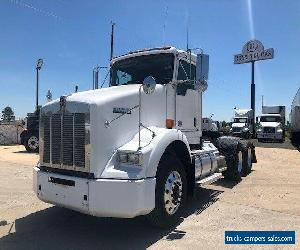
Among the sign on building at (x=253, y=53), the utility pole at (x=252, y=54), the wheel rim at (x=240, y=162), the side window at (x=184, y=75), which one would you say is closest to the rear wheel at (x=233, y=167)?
the wheel rim at (x=240, y=162)

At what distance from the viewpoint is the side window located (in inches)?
283

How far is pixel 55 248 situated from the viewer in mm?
5043

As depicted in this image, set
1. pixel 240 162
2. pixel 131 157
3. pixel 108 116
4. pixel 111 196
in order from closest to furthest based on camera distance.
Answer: pixel 111 196 < pixel 131 157 < pixel 108 116 < pixel 240 162

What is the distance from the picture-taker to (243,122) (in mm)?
36781

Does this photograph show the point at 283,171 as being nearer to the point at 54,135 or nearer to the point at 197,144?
the point at 197,144

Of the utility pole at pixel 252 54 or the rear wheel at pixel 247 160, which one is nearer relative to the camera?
the rear wheel at pixel 247 160

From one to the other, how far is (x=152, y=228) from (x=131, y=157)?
1.40m

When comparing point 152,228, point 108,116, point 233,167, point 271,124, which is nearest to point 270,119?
point 271,124

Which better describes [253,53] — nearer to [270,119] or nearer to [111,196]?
[270,119]

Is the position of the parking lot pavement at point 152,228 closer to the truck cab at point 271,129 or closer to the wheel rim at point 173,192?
the wheel rim at point 173,192

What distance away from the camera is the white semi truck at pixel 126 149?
5023mm

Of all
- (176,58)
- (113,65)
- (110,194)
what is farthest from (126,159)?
(113,65)

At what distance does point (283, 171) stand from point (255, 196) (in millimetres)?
4569

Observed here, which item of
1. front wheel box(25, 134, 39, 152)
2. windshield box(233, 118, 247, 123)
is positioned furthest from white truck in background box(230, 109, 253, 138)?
front wheel box(25, 134, 39, 152)
